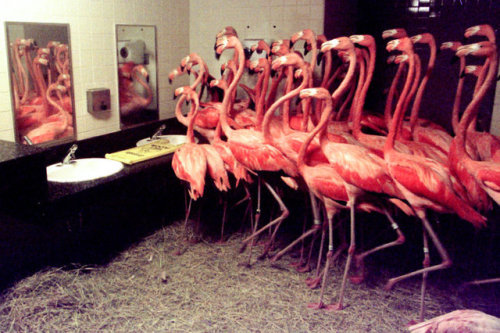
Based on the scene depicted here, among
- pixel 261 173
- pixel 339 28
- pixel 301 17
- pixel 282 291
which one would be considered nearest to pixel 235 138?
pixel 261 173

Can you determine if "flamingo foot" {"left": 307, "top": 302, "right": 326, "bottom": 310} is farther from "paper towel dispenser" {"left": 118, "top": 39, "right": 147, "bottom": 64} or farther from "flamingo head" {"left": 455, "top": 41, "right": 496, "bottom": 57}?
"paper towel dispenser" {"left": 118, "top": 39, "right": 147, "bottom": 64}

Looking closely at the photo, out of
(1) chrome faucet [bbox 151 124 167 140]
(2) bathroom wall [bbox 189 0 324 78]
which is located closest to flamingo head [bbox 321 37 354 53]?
(2) bathroom wall [bbox 189 0 324 78]

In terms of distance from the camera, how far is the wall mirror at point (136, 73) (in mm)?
3574

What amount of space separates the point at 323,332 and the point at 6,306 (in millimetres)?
1661

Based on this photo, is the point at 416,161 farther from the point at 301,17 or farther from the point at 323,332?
the point at 301,17

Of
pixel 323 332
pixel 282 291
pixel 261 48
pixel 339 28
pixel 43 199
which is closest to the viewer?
pixel 323 332

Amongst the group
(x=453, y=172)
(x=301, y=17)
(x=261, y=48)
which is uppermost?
(x=301, y=17)

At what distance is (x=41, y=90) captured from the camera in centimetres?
294

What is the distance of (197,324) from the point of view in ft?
7.66

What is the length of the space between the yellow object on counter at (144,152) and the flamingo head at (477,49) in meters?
2.00

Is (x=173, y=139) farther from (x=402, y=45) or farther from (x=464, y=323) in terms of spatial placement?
(x=464, y=323)

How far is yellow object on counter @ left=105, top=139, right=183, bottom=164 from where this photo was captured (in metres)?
3.09

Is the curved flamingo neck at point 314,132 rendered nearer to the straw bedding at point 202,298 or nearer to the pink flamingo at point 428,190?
the pink flamingo at point 428,190

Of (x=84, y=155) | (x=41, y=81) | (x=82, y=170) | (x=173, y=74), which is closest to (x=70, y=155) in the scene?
(x=82, y=170)
